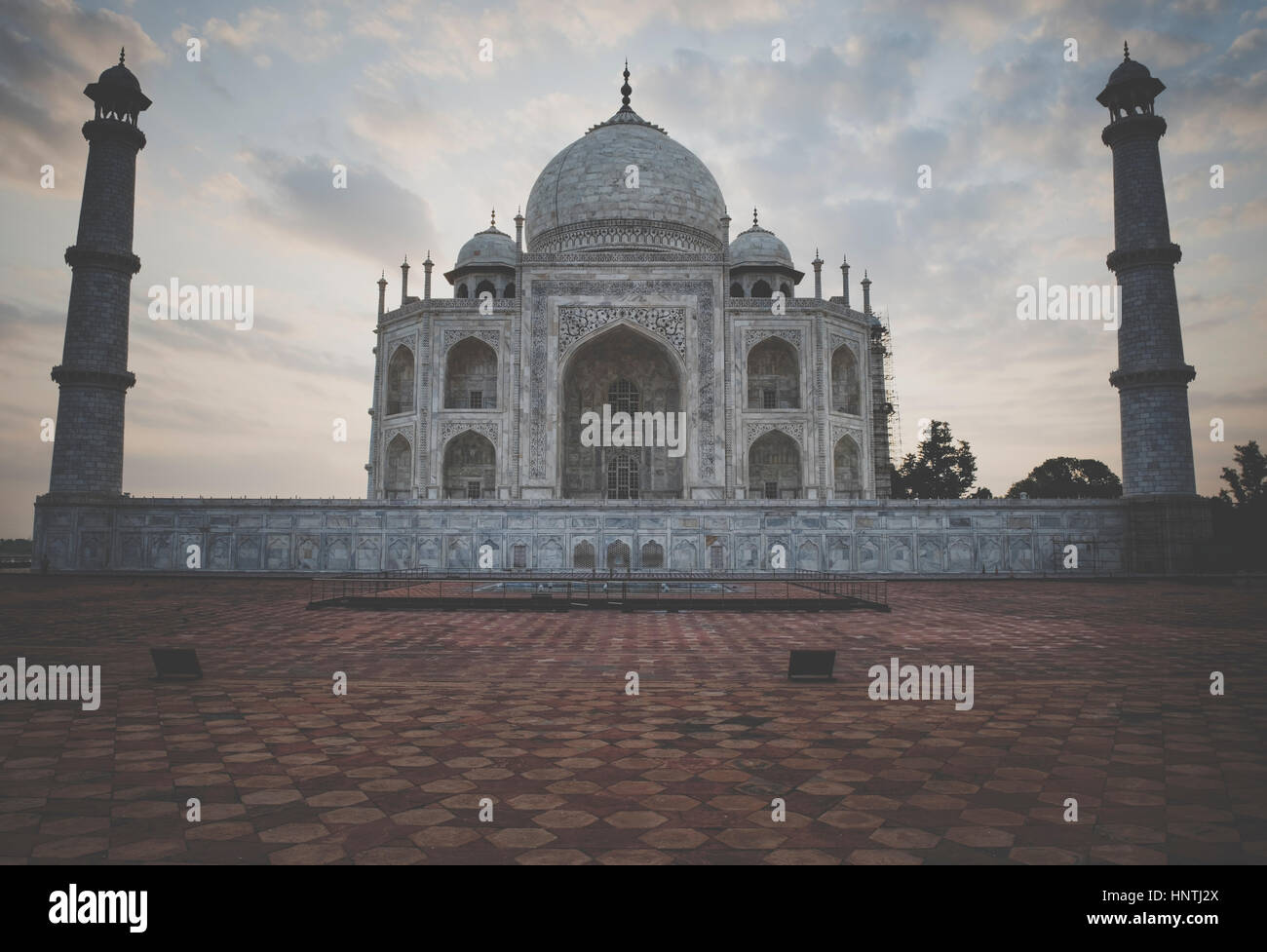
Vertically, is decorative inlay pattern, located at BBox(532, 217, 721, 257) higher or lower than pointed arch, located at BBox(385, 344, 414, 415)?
higher

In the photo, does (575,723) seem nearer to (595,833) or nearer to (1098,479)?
(595,833)

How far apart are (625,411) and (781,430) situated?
562 cm

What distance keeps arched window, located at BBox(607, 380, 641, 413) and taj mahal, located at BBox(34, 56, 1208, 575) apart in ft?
0.37

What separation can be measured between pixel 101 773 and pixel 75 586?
1449 cm

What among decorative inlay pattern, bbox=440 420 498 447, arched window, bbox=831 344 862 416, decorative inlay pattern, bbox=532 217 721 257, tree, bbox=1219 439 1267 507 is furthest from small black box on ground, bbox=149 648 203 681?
tree, bbox=1219 439 1267 507

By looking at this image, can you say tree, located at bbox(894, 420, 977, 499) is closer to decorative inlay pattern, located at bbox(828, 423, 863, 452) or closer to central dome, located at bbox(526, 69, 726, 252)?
decorative inlay pattern, located at bbox(828, 423, 863, 452)

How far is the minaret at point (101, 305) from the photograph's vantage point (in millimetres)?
19188

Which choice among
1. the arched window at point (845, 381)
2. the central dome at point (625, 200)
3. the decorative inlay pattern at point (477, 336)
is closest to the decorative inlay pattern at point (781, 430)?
the arched window at point (845, 381)

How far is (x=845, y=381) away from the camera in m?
27.2

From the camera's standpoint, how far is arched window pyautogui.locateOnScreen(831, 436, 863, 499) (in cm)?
2631

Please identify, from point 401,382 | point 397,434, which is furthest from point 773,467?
point 401,382

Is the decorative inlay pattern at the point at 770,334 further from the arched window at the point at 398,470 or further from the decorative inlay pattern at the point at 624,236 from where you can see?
the arched window at the point at 398,470

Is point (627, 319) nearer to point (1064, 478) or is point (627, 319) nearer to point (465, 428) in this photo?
point (465, 428)
